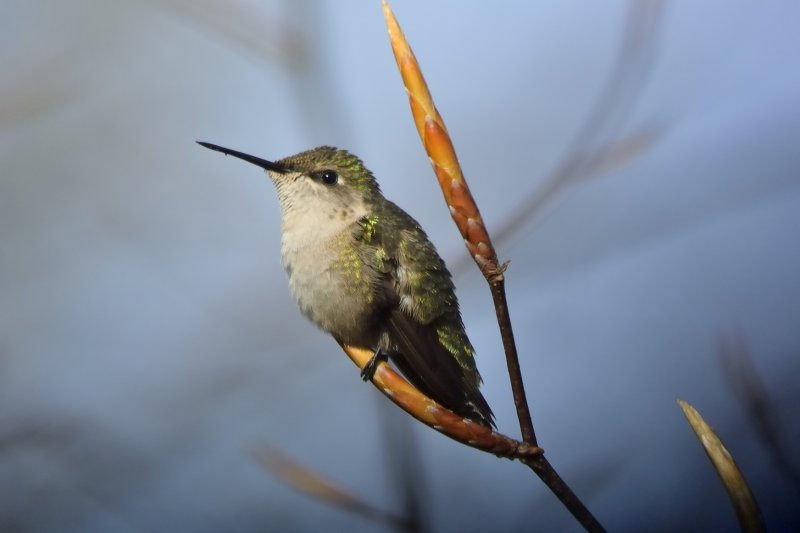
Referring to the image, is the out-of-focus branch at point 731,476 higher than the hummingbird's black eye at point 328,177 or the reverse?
the reverse

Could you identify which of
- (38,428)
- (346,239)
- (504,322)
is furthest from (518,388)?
(38,428)

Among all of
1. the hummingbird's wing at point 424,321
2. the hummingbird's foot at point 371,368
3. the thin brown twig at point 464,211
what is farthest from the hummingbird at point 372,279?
the thin brown twig at point 464,211

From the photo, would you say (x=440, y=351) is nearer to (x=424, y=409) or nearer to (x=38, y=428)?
(x=424, y=409)

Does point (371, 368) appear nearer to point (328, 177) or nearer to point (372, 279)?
point (372, 279)

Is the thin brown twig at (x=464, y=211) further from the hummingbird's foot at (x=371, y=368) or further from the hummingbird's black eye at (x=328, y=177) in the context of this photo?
the hummingbird's black eye at (x=328, y=177)

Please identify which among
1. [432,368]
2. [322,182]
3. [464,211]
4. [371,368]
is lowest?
[432,368]

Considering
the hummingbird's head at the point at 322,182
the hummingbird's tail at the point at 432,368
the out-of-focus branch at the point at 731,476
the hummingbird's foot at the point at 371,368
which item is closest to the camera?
the out-of-focus branch at the point at 731,476

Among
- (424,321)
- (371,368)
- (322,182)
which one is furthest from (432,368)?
(322,182)

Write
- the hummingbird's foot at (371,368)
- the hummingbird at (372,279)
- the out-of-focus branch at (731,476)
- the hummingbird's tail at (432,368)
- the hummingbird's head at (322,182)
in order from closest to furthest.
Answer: the out-of-focus branch at (731,476) < the hummingbird's foot at (371,368) < the hummingbird's tail at (432,368) < the hummingbird at (372,279) < the hummingbird's head at (322,182)
